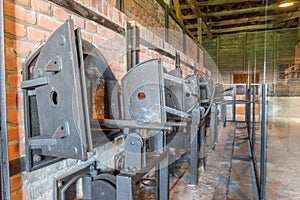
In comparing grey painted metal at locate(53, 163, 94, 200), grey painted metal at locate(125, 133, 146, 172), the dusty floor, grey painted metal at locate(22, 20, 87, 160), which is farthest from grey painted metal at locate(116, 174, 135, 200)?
the dusty floor

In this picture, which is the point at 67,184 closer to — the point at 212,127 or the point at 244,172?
the point at 212,127

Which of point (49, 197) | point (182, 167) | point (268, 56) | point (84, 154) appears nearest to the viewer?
point (84, 154)

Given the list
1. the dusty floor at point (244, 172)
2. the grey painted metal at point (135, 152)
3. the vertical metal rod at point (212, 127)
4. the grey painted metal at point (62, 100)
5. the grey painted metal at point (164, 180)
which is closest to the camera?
the grey painted metal at point (62, 100)

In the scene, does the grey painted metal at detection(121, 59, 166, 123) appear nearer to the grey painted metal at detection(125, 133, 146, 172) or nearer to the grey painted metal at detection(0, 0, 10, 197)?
the grey painted metal at detection(125, 133, 146, 172)

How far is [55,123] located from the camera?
0.85 metres

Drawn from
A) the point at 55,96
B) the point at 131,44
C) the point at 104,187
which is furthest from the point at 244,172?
the point at 55,96

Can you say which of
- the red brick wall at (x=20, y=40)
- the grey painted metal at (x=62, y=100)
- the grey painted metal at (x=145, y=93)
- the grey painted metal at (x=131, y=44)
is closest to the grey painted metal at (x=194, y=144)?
the grey painted metal at (x=145, y=93)

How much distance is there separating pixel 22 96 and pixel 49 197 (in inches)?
22.3

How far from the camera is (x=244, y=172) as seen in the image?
3.63 m

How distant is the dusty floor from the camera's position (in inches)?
69.5

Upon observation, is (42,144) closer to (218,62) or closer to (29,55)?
(29,55)

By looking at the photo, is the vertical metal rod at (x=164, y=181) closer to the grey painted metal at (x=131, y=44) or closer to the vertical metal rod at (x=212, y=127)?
the grey painted metal at (x=131, y=44)

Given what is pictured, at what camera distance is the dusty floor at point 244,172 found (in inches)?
69.5

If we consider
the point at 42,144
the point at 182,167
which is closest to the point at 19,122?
the point at 42,144
